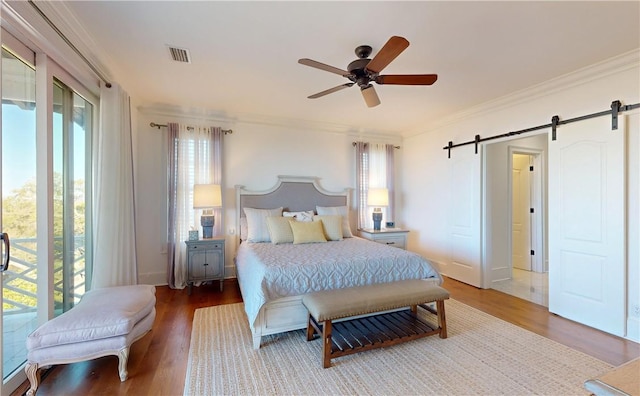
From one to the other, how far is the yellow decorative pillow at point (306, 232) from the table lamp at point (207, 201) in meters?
1.13

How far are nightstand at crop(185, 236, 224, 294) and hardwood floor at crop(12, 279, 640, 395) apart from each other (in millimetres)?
236

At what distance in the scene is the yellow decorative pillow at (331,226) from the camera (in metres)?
3.95

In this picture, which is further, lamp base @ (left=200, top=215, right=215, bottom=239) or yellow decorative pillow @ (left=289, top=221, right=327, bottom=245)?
lamp base @ (left=200, top=215, right=215, bottom=239)

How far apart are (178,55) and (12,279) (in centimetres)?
217

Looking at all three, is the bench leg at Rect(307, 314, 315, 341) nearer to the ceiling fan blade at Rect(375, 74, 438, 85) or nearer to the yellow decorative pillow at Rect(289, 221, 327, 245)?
the yellow decorative pillow at Rect(289, 221, 327, 245)

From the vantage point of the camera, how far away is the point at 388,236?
181 inches

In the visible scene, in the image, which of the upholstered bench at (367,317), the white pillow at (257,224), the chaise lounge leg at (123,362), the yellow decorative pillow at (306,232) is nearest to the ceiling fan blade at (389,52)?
the upholstered bench at (367,317)

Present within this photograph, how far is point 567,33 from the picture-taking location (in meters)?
2.19

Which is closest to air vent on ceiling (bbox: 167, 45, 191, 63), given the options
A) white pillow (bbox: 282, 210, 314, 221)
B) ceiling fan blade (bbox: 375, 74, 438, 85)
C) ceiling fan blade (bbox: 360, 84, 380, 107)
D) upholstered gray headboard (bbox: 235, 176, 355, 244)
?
ceiling fan blade (bbox: 360, 84, 380, 107)

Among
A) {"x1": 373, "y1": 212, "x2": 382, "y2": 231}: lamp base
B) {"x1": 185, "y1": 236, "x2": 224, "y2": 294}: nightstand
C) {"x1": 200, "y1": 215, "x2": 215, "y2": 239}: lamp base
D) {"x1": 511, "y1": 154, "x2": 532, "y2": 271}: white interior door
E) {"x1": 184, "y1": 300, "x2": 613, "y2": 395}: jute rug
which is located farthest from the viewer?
{"x1": 511, "y1": 154, "x2": 532, "y2": 271}: white interior door

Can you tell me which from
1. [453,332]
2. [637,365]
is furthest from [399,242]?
[637,365]

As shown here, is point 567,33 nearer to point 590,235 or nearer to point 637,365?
point 590,235

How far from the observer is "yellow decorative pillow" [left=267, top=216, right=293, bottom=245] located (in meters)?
3.66

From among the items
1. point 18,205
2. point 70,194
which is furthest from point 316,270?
point 70,194
